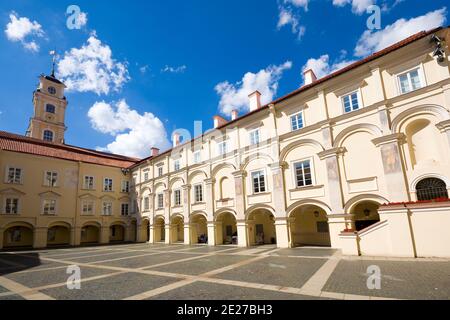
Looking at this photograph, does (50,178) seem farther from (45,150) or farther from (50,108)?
(50,108)

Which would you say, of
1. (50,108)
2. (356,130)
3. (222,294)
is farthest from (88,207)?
(356,130)

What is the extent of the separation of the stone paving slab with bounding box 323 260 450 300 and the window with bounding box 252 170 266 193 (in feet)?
32.2

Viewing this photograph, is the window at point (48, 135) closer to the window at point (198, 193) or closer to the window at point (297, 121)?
the window at point (198, 193)

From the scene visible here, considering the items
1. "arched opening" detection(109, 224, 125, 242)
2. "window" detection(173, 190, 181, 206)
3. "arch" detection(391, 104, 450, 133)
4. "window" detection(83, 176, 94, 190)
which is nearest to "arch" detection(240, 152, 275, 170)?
"arch" detection(391, 104, 450, 133)

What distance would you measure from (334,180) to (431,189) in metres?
4.66

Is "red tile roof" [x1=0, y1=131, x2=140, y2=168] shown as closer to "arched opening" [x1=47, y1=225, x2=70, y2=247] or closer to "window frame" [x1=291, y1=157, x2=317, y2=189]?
"arched opening" [x1=47, y1=225, x2=70, y2=247]

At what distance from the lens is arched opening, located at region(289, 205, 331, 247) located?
1855 centimetres

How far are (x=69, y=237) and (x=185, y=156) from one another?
18.1 meters

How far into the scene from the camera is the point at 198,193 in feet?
82.3

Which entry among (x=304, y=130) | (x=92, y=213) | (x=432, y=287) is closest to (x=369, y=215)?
(x=304, y=130)

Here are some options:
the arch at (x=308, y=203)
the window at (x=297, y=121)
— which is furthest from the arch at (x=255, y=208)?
the window at (x=297, y=121)

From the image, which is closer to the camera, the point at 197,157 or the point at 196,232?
the point at 197,157

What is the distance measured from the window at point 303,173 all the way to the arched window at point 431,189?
5923 mm
